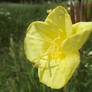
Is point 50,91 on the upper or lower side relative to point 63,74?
lower

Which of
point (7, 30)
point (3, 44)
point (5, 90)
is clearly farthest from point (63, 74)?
point (7, 30)

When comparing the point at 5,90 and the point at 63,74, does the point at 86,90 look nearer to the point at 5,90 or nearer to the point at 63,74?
the point at 63,74

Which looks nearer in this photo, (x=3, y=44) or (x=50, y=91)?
(x=50, y=91)

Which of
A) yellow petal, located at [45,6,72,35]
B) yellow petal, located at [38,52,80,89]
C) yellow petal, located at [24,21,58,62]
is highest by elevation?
yellow petal, located at [45,6,72,35]

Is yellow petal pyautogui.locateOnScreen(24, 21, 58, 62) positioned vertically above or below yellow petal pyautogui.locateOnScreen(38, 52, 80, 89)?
above

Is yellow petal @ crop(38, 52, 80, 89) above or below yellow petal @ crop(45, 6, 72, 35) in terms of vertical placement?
below
